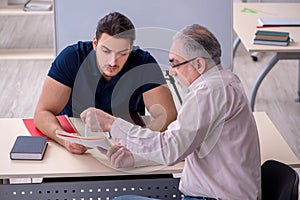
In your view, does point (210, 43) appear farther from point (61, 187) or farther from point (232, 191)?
point (61, 187)

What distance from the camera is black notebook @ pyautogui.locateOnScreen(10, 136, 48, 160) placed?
2527 millimetres

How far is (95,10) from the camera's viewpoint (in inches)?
144

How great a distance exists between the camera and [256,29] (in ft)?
14.1

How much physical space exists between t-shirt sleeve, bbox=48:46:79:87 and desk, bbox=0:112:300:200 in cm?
26

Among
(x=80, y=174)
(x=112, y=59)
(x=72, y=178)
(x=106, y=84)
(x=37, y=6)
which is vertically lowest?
(x=37, y=6)

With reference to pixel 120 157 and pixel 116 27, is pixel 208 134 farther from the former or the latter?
pixel 116 27

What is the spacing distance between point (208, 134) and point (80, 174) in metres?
0.49

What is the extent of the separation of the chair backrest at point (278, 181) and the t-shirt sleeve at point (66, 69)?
35.8 inches

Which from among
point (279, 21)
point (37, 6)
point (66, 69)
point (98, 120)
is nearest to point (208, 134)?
point (98, 120)

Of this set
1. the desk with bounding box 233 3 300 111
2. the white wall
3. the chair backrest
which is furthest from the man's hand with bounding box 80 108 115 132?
the desk with bounding box 233 3 300 111

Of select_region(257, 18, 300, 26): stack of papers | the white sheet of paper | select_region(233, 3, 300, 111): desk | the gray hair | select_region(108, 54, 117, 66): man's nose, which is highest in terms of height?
the gray hair

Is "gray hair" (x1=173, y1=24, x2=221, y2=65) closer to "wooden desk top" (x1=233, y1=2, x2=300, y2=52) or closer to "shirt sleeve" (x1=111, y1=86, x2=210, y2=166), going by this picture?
"shirt sleeve" (x1=111, y1=86, x2=210, y2=166)

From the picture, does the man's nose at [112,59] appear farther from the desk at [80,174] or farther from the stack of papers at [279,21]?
the stack of papers at [279,21]

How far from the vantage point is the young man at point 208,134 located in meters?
2.23
